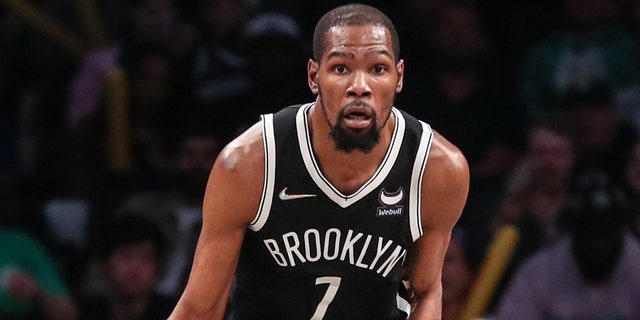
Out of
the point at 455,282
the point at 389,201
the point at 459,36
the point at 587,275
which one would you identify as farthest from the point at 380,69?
the point at 459,36

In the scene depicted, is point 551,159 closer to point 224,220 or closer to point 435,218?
point 435,218

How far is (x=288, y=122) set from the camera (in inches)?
164

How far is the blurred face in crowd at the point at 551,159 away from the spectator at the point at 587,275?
395 mm

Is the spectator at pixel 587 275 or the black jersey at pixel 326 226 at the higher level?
the black jersey at pixel 326 226

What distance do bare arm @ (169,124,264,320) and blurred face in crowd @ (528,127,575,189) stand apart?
284 centimetres

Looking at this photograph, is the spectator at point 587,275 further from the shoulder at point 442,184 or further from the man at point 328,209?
the shoulder at point 442,184

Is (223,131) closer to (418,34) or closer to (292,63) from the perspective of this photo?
(292,63)

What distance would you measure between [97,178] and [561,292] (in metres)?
2.70

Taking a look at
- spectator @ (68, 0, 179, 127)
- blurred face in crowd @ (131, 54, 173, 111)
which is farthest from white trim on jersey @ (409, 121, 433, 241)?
spectator @ (68, 0, 179, 127)

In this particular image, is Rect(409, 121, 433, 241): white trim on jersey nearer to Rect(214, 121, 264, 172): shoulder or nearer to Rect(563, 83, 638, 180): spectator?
Rect(214, 121, 264, 172): shoulder

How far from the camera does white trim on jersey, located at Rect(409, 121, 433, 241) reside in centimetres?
417

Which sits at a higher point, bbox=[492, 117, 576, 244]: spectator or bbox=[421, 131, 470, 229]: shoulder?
bbox=[421, 131, 470, 229]: shoulder

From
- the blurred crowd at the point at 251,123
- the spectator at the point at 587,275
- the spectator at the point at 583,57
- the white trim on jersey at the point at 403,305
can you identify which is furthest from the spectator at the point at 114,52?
the white trim on jersey at the point at 403,305

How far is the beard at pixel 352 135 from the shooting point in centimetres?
391
